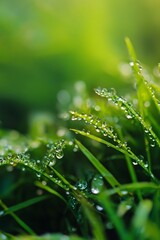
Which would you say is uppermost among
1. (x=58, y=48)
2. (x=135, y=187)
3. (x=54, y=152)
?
(x=58, y=48)

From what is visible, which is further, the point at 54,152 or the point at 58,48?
the point at 58,48

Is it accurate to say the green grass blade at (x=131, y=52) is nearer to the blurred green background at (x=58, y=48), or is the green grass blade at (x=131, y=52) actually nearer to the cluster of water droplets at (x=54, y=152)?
the cluster of water droplets at (x=54, y=152)

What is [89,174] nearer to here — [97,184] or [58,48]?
[97,184]

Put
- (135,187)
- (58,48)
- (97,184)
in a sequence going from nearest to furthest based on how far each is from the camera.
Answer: (135,187), (97,184), (58,48)

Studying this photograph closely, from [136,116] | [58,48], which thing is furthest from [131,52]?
[58,48]

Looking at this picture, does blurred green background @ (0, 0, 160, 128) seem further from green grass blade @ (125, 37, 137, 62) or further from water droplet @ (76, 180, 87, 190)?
water droplet @ (76, 180, 87, 190)

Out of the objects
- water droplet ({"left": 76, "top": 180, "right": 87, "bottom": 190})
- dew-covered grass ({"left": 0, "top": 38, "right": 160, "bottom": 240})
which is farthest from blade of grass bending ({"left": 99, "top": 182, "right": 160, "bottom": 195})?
water droplet ({"left": 76, "top": 180, "right": 87, "bottom": 190})
